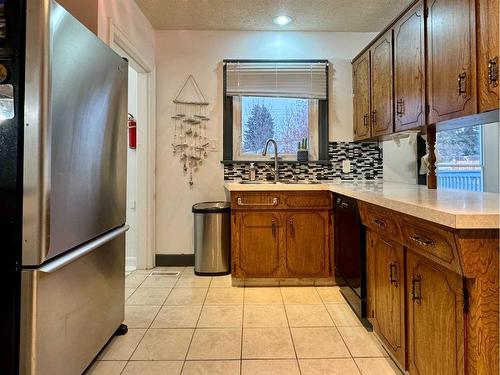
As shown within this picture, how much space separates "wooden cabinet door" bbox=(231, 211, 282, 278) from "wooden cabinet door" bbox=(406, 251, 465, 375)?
4.87 ft

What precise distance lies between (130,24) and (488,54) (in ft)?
8.43

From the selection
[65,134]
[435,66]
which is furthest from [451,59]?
[65,134]

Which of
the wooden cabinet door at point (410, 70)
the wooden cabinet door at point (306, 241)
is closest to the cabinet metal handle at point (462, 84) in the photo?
the wooden cabinet door at point (410, 70)

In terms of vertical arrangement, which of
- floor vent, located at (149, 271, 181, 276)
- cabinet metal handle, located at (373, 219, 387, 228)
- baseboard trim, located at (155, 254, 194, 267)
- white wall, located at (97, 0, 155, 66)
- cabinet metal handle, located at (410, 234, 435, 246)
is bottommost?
floor vent, located at (149, 271, 181, 276)

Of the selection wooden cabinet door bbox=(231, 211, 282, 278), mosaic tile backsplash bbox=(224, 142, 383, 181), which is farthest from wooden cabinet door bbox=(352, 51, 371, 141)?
wooden cabinet door bbox=(231, 211, 282, 278)

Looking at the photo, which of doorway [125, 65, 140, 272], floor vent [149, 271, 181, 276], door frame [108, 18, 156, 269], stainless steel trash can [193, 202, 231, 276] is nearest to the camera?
stainless steel trash can [193, 202, 231, 276]

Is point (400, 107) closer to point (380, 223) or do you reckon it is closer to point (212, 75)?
point (380, 223)

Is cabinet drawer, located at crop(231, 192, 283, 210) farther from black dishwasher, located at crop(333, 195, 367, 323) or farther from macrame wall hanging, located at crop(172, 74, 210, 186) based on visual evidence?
macrame wall hanging, located at crop(172, 74, 210, 186)

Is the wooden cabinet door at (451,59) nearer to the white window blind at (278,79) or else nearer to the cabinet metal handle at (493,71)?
the cabinet metal handle at (493,71)

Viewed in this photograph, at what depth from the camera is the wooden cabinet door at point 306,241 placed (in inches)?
115

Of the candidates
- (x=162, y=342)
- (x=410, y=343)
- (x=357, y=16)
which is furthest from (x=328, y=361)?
(x=357, y=16)

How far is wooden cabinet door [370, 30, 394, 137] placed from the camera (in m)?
Result: 2.52

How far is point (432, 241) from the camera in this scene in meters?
1.24

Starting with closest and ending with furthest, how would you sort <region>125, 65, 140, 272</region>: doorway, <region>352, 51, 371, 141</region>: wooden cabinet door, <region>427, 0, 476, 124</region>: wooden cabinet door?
<region>427, 0, 476, 124</region>: wooden cabinet door, <region>352, 51, 371, 141</region>: wooden cabinet door, <region>125, 65, 140, 272</region>: doorway
